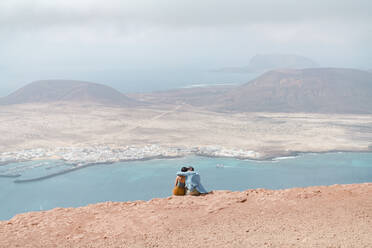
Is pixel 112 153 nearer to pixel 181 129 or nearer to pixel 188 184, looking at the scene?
pixel 181 129

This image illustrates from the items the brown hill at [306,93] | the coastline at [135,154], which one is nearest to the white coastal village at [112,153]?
the coastline at [135,154]

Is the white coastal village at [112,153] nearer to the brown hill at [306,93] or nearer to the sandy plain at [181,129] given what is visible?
the sandy plain at [181,129]

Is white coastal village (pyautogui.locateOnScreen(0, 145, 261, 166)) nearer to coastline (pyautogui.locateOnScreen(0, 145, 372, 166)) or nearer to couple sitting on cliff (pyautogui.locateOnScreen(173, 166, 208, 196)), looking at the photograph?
coastline (pyautogui.locateOnScreen(0, 145, 372, 166))

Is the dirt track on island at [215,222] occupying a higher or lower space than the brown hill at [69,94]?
lower

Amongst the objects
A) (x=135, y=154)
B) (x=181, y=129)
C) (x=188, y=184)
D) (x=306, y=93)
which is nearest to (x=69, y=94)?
(x=181, y=129)

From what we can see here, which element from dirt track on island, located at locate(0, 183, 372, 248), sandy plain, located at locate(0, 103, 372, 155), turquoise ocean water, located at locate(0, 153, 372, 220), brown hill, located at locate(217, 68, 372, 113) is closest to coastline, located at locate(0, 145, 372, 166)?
turquoise ocean water, located at locate(0, 153, 372, 220)
